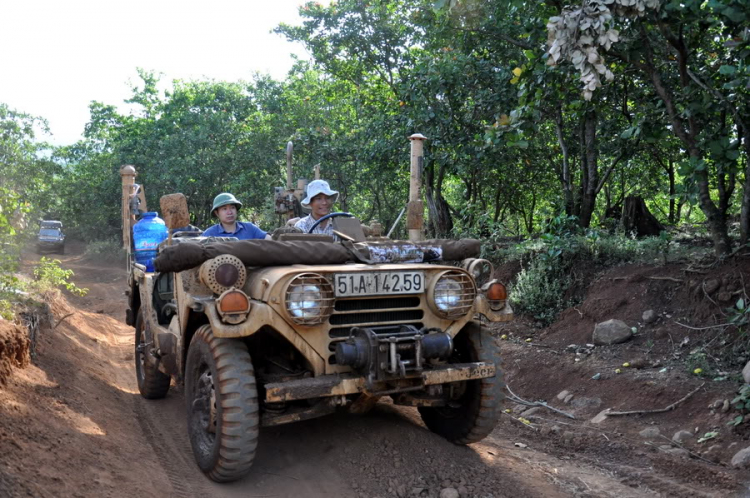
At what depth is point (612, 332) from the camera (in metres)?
7.54

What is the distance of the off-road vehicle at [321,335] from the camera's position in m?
4.04

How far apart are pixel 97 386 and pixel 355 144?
973cm

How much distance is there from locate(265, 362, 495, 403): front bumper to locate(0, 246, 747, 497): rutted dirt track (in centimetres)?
70

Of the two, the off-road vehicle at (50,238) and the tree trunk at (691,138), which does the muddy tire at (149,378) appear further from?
the off-road vehicle at (50,238)

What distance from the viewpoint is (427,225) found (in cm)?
1523

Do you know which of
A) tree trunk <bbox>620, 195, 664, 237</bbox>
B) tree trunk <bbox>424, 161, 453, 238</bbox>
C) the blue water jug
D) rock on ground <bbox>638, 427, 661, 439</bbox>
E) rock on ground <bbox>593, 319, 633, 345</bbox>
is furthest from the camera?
tree trunk <bbox>424, 161, 453, 238</bbox>

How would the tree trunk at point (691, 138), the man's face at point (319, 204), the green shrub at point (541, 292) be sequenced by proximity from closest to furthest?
the man's face at point (319, 204)
the tree trunk at point (691, 138)
the green shrub at point (541, 292)

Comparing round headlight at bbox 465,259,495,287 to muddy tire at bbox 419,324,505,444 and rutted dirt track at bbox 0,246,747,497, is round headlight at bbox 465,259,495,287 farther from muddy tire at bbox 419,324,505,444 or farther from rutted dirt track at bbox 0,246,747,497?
rutted dirt track at bbox 0,246,747,497

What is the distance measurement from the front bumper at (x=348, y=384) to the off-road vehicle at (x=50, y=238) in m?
31.4

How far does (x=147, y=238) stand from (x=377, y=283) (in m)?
4.04

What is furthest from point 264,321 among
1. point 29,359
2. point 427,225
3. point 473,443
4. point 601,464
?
point 427,225

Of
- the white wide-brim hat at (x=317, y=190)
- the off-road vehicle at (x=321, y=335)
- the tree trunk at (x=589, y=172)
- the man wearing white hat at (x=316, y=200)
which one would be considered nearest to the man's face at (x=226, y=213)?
the man wearing white hat at (x=316, y=200)

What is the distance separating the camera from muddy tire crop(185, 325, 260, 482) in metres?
4.02

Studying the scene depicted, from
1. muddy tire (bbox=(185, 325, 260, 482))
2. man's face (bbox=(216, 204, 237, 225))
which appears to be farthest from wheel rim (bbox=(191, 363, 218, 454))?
man's face (bbox=(216, 204, 237, 225))
